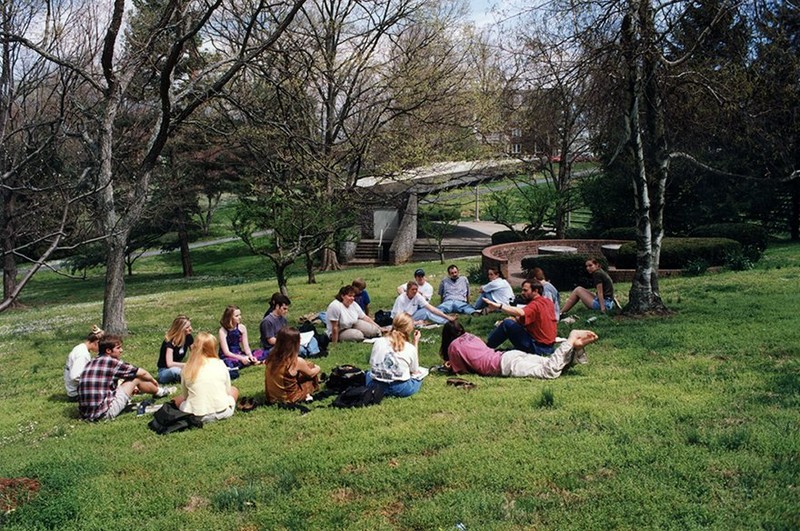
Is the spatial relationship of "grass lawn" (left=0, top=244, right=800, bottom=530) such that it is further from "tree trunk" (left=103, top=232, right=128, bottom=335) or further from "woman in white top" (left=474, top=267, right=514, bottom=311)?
"tree trunk" (left=103, top=232, right=128, bottom=335)

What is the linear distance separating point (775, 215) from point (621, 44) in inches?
719

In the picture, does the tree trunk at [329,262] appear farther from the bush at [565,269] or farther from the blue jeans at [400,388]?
the blue jeans at [400,388]

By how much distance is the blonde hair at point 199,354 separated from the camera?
22.9 ft

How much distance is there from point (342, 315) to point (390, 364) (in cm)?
369

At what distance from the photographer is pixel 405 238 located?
30.5m

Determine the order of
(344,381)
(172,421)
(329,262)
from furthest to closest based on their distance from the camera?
1. (329,262)
2. (344,381)
3. (172,421)

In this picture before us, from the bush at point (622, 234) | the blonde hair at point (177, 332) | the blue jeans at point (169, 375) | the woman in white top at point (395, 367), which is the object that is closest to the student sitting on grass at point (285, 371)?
the woman in white top at point (395, 367)

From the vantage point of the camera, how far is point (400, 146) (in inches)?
907

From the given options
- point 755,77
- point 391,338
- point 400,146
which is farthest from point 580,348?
point 400,146

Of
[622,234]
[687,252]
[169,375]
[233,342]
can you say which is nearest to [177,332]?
[169,375]

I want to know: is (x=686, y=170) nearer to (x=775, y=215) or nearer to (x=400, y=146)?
(x=775, y=215)

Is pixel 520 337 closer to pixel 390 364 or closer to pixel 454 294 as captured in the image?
pixel 390 364

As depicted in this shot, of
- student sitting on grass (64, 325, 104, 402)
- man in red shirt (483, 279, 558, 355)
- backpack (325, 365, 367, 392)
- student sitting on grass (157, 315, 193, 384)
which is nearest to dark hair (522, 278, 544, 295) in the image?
man in red shirt (483, 279, 558, 355)

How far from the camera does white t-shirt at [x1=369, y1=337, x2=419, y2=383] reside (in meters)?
7.19
